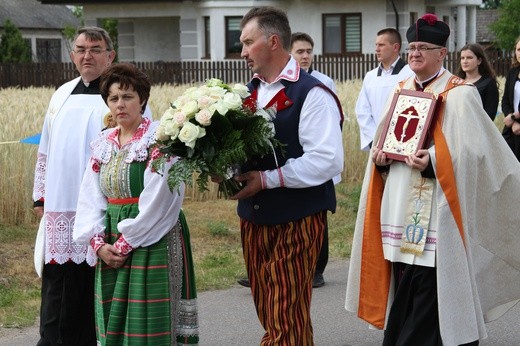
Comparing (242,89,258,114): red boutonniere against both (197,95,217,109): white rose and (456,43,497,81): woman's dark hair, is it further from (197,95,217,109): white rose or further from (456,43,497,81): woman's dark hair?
(456,43,497,81): woman's dark hair

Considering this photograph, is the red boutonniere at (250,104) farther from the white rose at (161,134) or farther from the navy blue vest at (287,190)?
the white rose at (161,134)

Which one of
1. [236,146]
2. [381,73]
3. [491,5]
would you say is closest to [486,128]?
[236,146]

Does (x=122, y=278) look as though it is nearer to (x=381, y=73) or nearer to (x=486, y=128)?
(x=486, y=128)

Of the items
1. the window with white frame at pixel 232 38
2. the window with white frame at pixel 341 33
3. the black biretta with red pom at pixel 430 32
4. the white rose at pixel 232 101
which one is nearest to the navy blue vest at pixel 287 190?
the white rose at pixel 232 101

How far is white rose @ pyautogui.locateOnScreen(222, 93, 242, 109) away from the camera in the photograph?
17.1ft

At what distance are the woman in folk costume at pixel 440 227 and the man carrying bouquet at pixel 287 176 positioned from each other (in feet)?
1.83

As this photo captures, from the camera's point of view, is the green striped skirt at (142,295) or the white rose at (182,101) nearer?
the white rose at (182,101)

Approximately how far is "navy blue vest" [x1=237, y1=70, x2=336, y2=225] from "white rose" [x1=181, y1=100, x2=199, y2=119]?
0.50m

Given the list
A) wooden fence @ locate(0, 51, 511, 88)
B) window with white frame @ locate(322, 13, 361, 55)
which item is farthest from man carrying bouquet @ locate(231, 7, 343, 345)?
window with white frame @ locate(322, 13, 361, 55)

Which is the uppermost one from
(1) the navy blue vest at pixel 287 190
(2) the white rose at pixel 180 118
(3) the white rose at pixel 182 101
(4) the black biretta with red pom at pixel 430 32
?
(4) the black biretta with red pom at pixel 430 32

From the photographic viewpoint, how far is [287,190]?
5.59 metres

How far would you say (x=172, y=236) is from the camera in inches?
223

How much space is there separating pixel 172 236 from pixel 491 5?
89.3 m

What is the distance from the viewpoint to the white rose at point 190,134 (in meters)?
5.13
